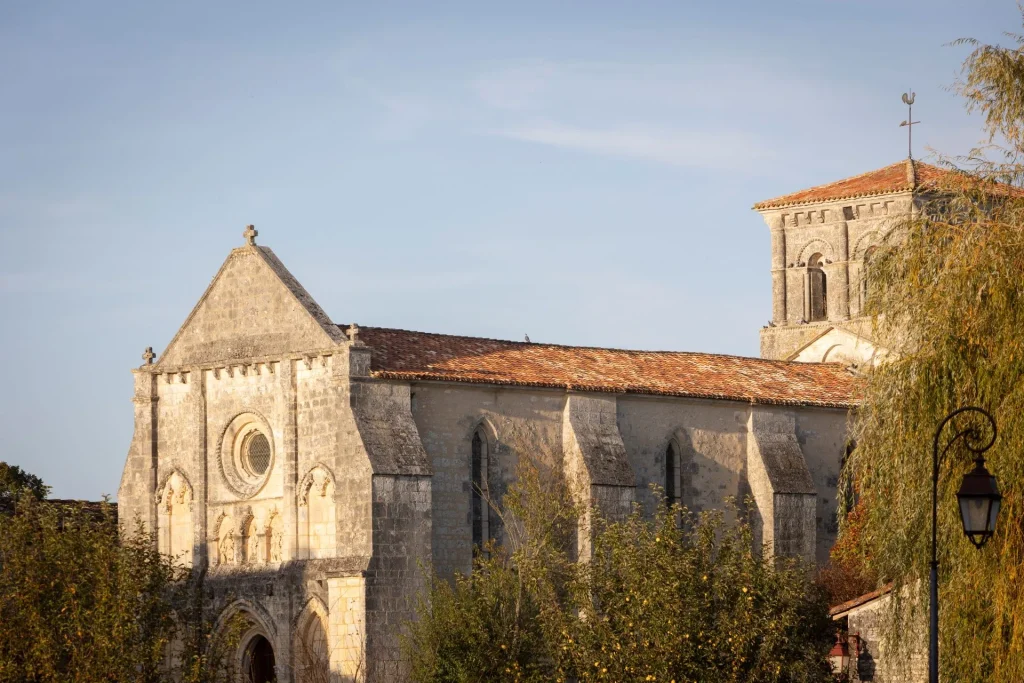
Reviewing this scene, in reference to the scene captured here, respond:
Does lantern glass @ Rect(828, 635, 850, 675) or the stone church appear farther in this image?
the stone church

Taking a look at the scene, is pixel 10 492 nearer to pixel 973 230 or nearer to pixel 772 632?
pixel 772 632

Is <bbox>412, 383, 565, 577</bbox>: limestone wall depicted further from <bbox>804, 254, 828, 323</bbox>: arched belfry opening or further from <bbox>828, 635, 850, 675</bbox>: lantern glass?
<bbox>804, 254, 828, 323</bbox>: arched belfry opening

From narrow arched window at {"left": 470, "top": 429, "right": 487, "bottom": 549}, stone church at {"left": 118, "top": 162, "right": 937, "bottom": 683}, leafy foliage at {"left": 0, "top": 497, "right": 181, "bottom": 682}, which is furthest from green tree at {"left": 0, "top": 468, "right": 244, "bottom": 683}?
narrow arched window at {"left": 470, "top": 429, "right": 487, "bottom": 549}

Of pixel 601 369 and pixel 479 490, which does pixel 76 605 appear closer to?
pixel 479 490

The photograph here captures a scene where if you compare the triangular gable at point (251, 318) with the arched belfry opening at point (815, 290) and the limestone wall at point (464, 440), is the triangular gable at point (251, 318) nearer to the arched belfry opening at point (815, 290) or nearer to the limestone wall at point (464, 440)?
the limestone wall at point (464, 440)

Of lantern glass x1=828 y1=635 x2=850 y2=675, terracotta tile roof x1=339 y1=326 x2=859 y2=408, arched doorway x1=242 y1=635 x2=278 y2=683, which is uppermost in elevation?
terracotta tile roof x1=339 y1=326 x2=859 y2=408

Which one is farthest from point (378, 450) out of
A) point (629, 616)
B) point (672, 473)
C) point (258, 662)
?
point (672, 473)

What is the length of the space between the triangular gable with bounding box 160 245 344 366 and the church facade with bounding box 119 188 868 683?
48 mm

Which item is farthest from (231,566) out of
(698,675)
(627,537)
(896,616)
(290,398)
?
(896,616)

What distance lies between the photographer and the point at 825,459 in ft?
161

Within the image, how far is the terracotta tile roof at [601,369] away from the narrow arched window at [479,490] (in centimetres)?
153

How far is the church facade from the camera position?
40.6 metres

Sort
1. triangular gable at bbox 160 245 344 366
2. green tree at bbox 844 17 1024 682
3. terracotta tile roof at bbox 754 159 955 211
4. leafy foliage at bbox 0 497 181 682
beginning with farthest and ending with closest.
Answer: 1. terracotta tile roof at bbox 754 159 955 211
2. triangular gable at bbox 160 245 344 366
3. leafy foliage at bbox 0 497 181 682
4. green tree at bbox 844 17 1024 682

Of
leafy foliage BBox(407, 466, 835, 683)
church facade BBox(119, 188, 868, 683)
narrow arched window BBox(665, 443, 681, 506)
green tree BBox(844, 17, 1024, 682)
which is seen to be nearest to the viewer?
green tree BBox(844, 17, 1024, 682)
